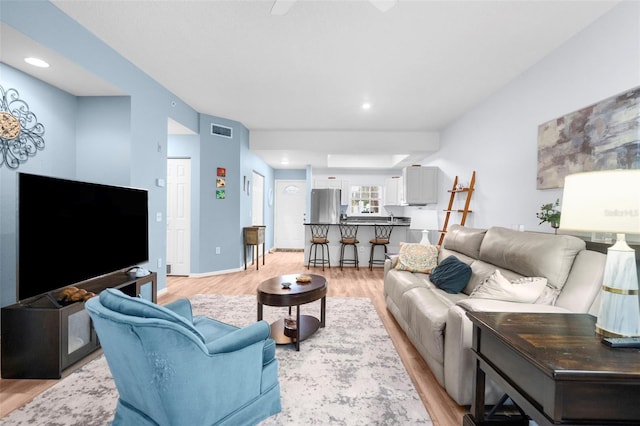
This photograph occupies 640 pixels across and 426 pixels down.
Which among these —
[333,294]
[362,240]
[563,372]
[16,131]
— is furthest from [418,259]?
[16,131]

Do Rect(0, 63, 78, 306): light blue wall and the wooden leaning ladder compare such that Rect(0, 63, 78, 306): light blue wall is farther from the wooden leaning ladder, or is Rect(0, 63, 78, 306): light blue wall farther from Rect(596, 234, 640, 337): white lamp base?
the wooden leaning ladder

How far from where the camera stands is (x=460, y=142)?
16.0ft

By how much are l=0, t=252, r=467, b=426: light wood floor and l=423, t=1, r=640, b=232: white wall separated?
1850 mm

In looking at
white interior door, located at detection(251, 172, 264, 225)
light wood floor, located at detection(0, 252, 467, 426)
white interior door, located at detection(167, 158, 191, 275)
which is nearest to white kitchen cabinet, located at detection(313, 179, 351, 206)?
white interior door, located at detection(251, 172, 264, 225)

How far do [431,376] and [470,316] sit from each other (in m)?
0.98

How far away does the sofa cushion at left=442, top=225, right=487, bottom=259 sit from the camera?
312 cm

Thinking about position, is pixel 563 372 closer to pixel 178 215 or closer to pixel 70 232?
pixel 70 232

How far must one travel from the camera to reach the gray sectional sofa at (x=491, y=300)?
5.82 ft

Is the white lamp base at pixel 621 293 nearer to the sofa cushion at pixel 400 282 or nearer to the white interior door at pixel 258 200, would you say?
the sofa cushion at pixel 400 282

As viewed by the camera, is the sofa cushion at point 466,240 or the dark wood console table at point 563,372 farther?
the sofa cushion at point 466,240

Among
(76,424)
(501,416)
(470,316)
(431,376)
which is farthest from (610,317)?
(76,424)

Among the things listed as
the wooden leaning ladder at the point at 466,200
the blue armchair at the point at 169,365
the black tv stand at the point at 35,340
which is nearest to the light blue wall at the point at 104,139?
the black tv stand at the point at 35,340

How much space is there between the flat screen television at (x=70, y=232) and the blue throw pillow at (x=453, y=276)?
3156 millimetres

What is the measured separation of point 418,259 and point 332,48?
257 centimetres
